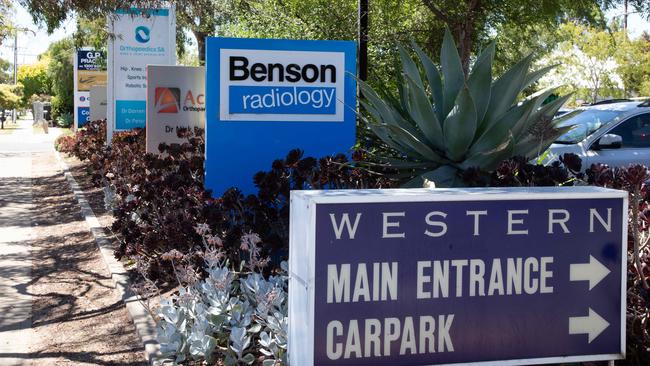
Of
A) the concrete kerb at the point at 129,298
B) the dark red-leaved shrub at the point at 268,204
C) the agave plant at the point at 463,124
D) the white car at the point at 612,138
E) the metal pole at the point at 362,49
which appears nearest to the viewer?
the dark red-leaved shrub at the point at 268,204

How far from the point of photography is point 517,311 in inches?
158

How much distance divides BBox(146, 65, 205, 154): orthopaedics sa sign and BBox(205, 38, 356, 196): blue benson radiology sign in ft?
14.5

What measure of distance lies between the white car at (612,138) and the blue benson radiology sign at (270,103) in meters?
4.26

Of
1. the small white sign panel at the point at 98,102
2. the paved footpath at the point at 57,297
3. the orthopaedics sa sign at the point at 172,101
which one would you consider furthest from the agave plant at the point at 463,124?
the small white sign panel at the point at 98,102

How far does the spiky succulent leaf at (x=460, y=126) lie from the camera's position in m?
5.97

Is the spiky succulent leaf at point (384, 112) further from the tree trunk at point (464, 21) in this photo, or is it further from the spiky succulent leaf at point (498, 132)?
the tree trunk at point (464, 21)

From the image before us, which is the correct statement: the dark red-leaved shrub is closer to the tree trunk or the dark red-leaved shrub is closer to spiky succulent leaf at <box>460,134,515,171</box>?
spiky succulent leaf at <box>460,134,515,171</box>

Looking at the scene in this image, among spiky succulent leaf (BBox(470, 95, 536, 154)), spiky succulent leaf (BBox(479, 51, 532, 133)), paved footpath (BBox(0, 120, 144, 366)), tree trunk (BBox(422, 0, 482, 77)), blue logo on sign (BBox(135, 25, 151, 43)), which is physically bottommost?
paved footpath (BBox(0, 120, 144, 366))

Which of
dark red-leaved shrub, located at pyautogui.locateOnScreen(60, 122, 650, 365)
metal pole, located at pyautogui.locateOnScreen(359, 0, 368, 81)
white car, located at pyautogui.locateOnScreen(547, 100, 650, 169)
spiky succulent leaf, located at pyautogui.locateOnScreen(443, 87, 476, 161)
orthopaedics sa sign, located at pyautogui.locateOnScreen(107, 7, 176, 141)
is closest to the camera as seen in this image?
dark red-leaved shrub, located at pyautogui.locateOnScreen(60, 122, 650, 365)

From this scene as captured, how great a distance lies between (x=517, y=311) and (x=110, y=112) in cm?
1419

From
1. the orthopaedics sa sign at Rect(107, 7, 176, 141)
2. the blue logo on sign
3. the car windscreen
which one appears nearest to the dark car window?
the car windscreen

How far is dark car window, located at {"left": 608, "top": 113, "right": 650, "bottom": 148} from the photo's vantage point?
11.8 metres

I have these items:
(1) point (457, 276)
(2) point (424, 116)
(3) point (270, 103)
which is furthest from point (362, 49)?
(1) point (457, 276)

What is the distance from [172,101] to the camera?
1185 cm
